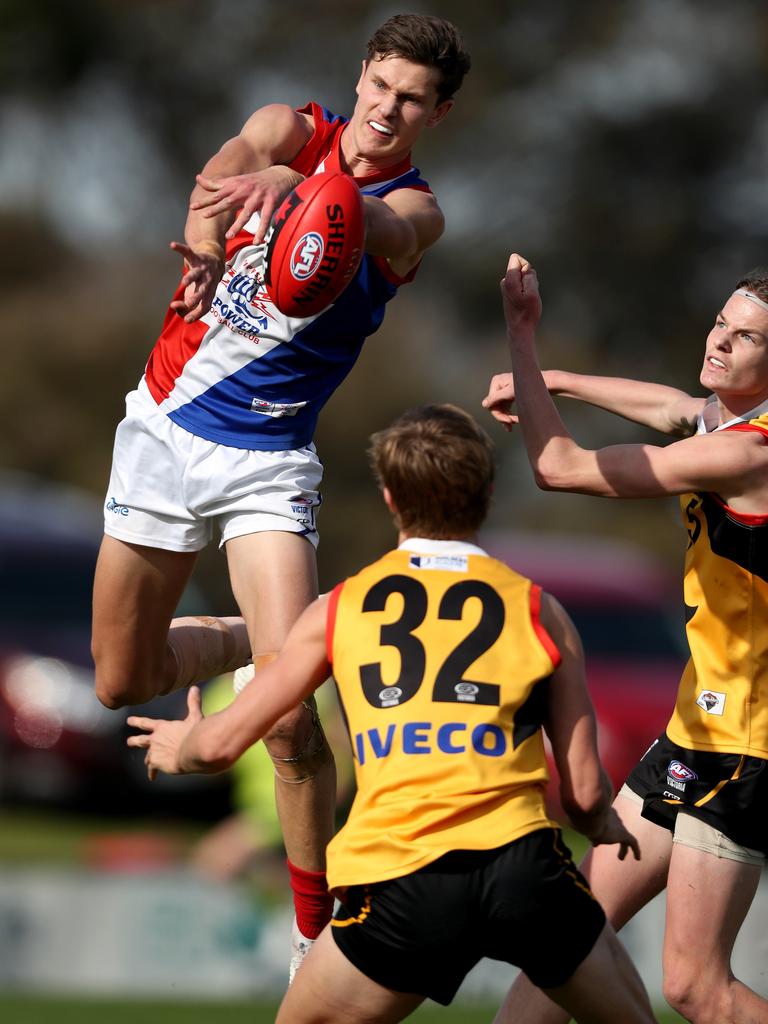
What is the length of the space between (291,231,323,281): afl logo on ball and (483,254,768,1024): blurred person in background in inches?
22.2

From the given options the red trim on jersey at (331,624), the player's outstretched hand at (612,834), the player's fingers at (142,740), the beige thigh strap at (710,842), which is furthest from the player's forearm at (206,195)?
the beige thigh strap at (710,842)

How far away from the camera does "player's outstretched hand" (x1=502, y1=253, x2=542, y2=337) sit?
15.0ft

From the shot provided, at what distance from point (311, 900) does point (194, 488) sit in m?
1.33

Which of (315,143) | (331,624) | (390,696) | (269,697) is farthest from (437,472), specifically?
(315,143)

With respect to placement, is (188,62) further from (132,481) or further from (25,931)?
(132,481)

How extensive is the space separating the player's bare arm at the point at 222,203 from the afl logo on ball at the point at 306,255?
0.38ft

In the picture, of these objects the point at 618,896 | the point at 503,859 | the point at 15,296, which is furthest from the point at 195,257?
the point at 15,296

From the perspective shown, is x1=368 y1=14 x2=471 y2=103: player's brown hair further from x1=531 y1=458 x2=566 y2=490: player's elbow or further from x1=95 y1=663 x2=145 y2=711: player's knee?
x1=95 y1=663 x2=145 y2=711: player's knee

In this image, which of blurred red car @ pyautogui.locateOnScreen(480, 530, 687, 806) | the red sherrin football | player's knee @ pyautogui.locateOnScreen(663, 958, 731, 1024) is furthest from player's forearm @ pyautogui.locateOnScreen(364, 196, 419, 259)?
blurred red car @ pyautogui.locateOnScreen(480, 530, 687, 806)

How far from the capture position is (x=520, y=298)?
15.0 feet

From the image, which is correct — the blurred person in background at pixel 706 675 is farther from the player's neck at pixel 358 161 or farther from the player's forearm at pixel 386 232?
the player's neck at pixel 358 161

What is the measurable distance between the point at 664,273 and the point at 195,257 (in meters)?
20.4

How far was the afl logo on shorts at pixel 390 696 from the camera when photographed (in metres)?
3.77

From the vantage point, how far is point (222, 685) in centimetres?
1114
